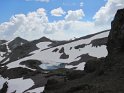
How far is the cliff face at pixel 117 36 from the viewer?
3384 centimetres

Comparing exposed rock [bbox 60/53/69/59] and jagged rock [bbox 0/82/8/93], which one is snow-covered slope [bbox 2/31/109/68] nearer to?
exposed rock [bbox 60/53/69/59]

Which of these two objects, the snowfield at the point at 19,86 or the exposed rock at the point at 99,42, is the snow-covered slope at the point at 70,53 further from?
the snowfield at the point at 19,86

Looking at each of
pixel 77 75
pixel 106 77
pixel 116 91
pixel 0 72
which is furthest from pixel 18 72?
pixel 116 91

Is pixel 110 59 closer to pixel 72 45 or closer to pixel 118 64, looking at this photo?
pixel 118 64

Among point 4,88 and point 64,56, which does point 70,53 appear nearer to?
point 64,56

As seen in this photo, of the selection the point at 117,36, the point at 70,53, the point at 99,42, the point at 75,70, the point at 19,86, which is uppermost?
the point at 99,42

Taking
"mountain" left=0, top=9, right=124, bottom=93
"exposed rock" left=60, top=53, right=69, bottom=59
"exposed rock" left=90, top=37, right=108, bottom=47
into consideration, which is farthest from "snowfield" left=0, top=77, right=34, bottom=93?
"exposed rock" left=90, top=37, right=108, bottom=47

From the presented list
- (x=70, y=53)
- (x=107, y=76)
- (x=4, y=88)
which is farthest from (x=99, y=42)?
(x=107, y=76)

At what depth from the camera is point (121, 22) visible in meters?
36.0

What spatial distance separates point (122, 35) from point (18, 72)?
200ft

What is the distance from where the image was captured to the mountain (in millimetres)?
27266

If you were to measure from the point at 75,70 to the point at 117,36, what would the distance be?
14.4 metres

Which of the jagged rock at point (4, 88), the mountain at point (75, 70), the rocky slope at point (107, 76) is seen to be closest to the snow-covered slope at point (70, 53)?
the mountain at point (75, 70)

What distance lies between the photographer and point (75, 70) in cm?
4791
